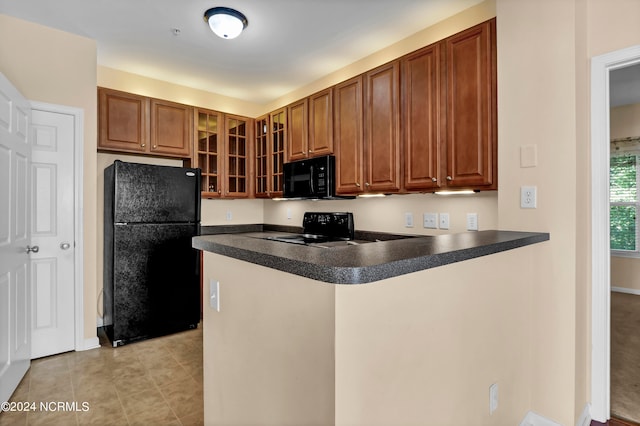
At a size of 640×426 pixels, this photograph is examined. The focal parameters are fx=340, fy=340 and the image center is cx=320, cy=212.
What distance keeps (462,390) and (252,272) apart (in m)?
0.96

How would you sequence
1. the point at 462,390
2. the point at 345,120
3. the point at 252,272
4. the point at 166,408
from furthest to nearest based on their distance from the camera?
the point at 345,120 → the point at 166,408 → the point at 462,390 → the point at 252,272

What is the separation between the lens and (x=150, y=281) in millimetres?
3111

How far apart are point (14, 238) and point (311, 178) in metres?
2.25

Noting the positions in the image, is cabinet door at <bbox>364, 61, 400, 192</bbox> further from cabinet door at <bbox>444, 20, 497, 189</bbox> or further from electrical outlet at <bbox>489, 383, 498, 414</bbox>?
electrical outlet at <bbox>489, 383, 498, 414</bbox>

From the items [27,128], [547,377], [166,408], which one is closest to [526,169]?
[547,377]

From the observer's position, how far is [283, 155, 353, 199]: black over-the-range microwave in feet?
10.2

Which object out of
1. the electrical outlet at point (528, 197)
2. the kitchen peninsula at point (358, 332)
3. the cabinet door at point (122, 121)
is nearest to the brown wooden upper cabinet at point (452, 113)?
the electrical outlet at point (528, 197)

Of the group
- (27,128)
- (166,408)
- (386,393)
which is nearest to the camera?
(386,393)

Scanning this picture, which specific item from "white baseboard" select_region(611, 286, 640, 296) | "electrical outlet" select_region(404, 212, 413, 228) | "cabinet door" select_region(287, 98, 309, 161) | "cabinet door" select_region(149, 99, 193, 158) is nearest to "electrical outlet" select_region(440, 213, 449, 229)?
"electrical outlet" select_region(404, 212, 413, 228)

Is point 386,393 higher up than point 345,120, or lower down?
lower down

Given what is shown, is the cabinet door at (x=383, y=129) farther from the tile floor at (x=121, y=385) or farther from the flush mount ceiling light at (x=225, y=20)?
the tile floor at (x=121, y=385)

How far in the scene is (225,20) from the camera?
2.41 meters

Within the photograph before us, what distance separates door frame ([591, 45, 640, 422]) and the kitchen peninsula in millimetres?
600

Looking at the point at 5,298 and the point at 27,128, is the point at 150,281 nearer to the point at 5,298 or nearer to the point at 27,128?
the point at 5,298
